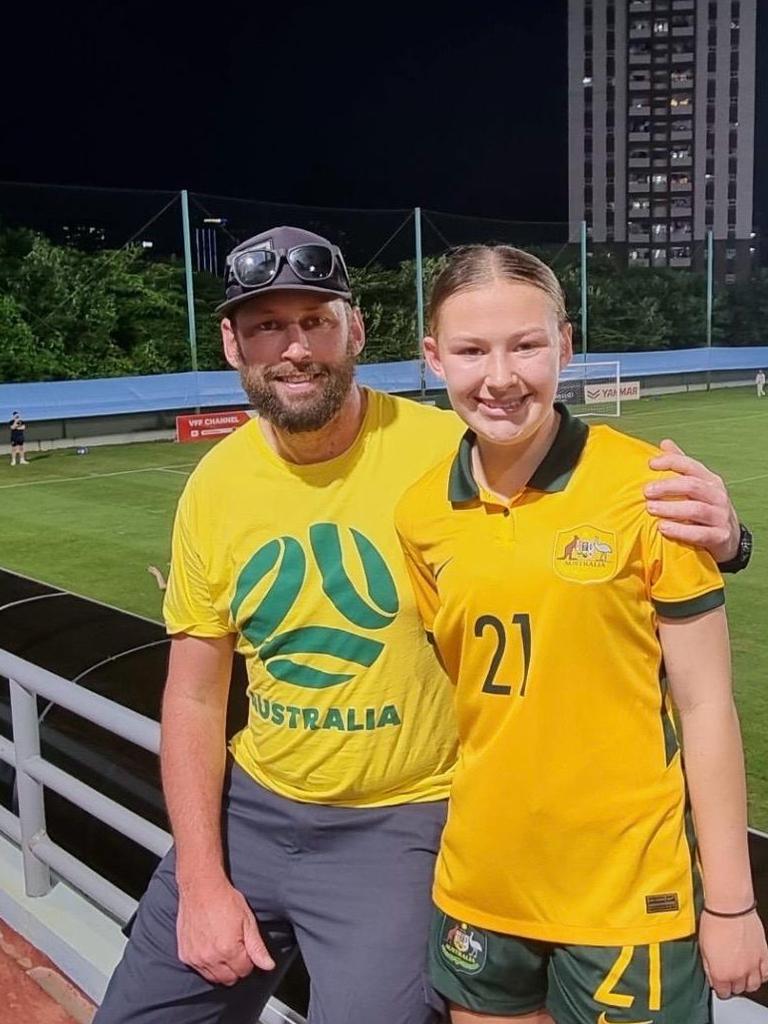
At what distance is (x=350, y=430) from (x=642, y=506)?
72 cm

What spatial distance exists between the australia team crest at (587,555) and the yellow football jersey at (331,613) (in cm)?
45

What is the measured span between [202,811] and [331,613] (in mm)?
492

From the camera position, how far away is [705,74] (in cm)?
10156

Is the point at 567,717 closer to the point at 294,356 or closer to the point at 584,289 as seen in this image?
the point at 294,356

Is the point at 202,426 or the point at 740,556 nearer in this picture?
the point at 740,556

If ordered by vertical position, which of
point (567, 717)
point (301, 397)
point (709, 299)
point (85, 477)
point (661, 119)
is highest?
point (661, 119)

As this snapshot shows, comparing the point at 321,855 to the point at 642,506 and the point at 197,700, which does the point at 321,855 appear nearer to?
the point at 197,700

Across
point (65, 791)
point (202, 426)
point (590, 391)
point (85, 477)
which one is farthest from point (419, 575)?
point (590, 391)

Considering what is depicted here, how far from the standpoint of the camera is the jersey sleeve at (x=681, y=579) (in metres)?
1.66

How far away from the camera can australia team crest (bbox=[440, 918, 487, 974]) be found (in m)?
1.82

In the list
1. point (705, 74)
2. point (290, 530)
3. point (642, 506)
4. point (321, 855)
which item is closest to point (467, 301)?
point (642, 506)

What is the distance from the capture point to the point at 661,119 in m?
102

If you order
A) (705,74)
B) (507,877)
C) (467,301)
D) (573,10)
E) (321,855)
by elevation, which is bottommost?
(321,855)

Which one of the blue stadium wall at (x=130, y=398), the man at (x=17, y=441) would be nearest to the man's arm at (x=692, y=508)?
the blue stadium wall at (x=130, y=398)
